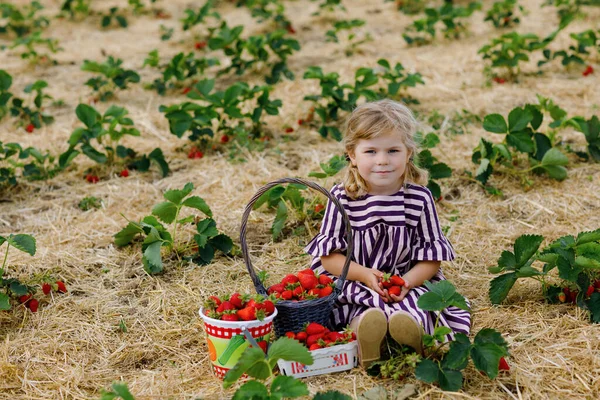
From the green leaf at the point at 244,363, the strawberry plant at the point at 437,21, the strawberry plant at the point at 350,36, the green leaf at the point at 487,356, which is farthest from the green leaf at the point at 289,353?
the strawberry plant at the point at 437,21

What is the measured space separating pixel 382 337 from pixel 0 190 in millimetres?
3234

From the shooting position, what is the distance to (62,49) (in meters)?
7.36

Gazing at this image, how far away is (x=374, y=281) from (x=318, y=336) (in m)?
0.39

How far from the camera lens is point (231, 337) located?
251cm

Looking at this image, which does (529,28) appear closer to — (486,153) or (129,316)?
(486,153)

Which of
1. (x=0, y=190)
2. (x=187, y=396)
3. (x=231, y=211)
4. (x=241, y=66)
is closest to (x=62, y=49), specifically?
(x=241, y=66)

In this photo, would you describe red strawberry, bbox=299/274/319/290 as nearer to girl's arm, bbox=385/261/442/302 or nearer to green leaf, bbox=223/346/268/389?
girl's arm, bbox=385/261/442/302

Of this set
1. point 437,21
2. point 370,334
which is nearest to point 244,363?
point 370,334

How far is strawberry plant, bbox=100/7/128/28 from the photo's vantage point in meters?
8.49

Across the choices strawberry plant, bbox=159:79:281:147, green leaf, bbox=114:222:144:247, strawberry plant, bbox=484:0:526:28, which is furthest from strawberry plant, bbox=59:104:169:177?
strawberry plant, bbox=484:0:526:28

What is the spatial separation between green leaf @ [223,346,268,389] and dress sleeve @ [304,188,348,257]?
2.79 feet

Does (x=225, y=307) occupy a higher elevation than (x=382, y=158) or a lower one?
lower

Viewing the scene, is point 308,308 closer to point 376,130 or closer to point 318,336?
point 318,336

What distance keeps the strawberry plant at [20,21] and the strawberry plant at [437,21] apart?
460 cm
